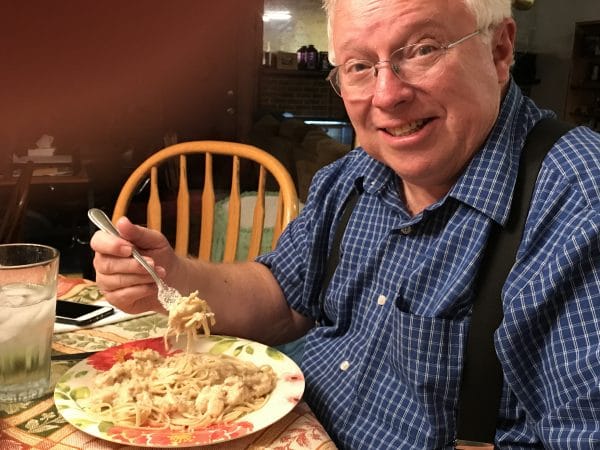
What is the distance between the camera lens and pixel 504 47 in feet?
3.57

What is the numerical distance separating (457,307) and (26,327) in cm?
66

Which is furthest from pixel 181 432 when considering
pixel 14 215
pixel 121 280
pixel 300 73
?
pixel 300 73

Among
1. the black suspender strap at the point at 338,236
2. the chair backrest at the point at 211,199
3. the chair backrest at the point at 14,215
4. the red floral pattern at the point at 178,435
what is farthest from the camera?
the chair backrest at the point at 14,215

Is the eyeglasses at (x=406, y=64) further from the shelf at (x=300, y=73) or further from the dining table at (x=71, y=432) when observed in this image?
the shelf at (x=300, y=73)

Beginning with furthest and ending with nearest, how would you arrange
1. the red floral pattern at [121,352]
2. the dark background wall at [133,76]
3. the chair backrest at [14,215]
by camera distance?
the dark background wall at [133,76]
the chair backrest at [14,215]
the red floral pattern at [121,352]

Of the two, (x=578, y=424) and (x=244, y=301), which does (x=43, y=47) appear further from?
(x=578, y=424)

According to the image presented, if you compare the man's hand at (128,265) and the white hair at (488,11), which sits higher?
the white hair at (488,11)

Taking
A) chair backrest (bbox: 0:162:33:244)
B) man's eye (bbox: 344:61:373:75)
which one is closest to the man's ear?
man's eye (bbox: 344:61:373:75)

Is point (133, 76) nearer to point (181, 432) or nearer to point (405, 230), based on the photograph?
point (405, 230)

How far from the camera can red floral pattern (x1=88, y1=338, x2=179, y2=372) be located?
39.0 inches

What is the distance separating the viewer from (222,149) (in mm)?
1949

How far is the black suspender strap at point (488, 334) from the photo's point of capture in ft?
3.06

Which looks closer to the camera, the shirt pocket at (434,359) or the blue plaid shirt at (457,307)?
the blue plaid shirt at (457,307)

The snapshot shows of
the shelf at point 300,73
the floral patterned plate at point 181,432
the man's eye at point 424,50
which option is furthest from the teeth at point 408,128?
the shelf at point 300,73
